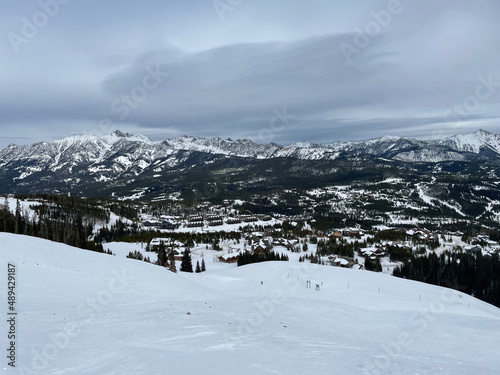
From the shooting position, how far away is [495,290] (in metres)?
55.3

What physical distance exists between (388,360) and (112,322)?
11856mm

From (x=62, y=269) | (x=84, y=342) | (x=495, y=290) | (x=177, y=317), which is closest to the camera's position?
(x=84, y=342)

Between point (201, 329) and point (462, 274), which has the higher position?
point (201, 329)

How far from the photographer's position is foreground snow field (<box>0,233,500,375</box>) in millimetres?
9516

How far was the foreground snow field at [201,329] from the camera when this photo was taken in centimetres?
952

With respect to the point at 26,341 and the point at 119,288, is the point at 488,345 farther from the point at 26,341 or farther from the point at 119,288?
the point at 119,288

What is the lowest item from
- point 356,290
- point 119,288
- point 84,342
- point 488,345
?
point 356,290

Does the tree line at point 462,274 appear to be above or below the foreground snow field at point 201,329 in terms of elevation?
below

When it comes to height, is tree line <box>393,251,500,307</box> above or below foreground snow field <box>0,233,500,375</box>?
below

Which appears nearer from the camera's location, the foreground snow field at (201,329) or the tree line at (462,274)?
the foreground snow field at (201,329)

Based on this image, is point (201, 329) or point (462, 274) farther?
point (462, 274)

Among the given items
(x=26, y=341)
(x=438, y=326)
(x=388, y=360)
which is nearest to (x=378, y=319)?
(x=438, y=326)

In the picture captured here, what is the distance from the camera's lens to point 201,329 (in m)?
13.2

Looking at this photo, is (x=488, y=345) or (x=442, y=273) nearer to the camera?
(x=488, y=345)
